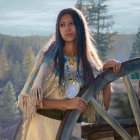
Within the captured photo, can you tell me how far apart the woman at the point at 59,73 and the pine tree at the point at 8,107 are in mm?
19675

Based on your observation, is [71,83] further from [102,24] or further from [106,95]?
[102,24]

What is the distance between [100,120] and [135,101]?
30cm

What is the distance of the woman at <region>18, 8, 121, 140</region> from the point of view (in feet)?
7.32

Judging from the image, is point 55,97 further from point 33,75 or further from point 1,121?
point 1,121

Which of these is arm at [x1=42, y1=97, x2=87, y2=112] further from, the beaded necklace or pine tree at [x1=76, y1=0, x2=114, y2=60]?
pine tree at [x1=76, y1=0, x2=114, y2=60]

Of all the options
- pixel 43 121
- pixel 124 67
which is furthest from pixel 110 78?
pixel 43 121

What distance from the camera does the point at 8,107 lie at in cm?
2391

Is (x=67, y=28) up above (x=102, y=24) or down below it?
above

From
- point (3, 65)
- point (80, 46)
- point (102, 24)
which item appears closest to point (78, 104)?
point (80, 46)

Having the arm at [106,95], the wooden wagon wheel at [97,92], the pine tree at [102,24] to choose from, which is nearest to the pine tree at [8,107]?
the pine tree at [102,24]

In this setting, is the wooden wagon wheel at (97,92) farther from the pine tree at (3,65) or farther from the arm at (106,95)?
the pine tree at (3,65)

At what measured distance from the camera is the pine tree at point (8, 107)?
74.1 ft

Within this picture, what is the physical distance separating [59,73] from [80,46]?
15 cm

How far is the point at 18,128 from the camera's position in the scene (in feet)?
9.46
